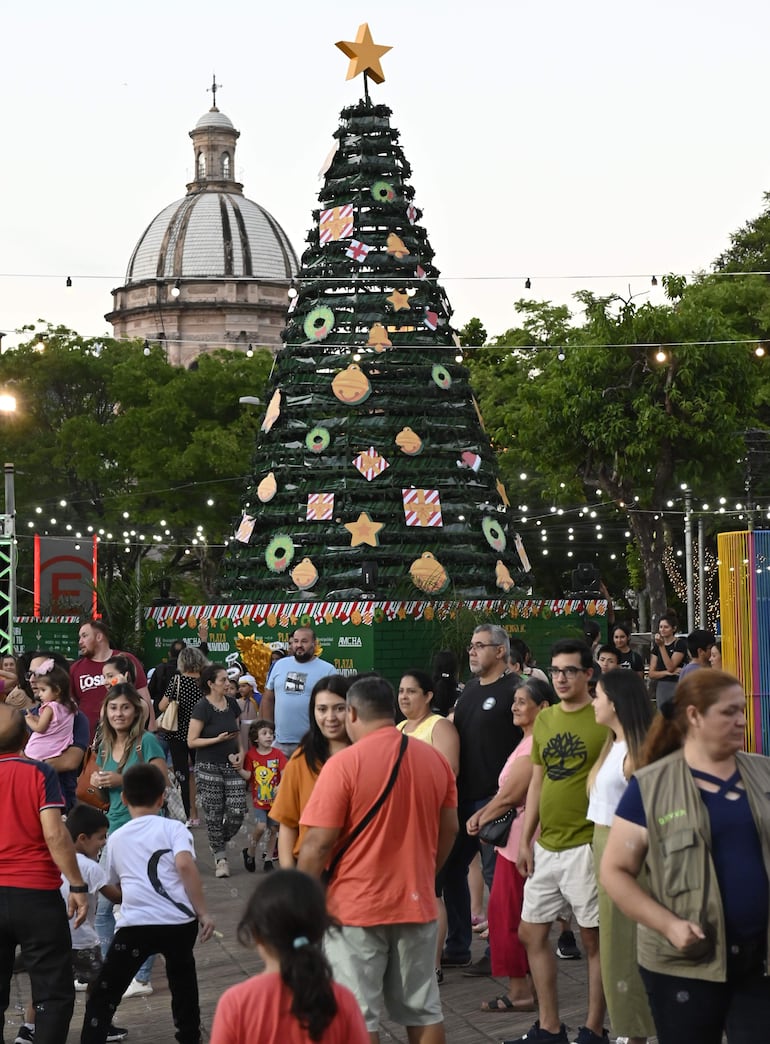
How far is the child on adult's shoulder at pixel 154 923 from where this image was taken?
21.9 feet

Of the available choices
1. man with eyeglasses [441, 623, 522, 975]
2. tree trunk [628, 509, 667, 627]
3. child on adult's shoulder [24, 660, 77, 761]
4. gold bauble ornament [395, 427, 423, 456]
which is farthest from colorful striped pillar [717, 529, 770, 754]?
tree trunk [628, 509, 667, 627]

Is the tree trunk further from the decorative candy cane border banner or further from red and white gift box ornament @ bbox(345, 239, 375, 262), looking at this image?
red and white gift box ornament @ bbox(345, 239, 375, 262)

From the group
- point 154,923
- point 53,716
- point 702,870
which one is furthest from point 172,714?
point 702,870

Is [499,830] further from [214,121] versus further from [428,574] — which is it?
[214,121]

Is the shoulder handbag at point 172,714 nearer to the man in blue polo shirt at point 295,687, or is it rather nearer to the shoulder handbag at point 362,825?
the man in blue polo shirt at point 295,687

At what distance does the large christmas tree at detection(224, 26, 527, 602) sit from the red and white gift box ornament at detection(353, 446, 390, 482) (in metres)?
0.02

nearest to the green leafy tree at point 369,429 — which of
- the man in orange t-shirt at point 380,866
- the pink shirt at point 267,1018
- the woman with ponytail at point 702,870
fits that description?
the man in orange t-shirt at point 380,866

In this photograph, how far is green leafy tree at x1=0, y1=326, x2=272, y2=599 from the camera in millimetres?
46250

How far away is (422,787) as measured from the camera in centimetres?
592

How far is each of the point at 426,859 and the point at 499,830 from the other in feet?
8.01

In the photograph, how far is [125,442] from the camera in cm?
4738

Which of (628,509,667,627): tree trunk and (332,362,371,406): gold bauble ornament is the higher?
(332,362,371,406): gold bauble ornament

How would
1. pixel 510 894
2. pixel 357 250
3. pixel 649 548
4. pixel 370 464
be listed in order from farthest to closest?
pixel 649 548, pixel 357 250, pixel 370 464, pixel 510 894

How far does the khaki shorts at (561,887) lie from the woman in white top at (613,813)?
0.54 metres
